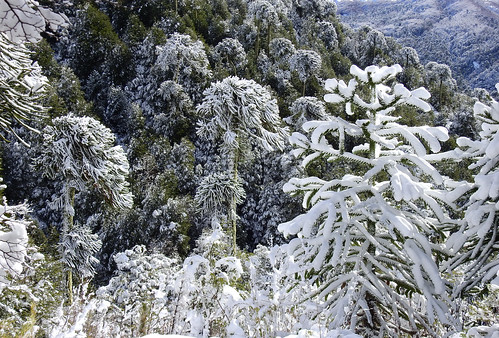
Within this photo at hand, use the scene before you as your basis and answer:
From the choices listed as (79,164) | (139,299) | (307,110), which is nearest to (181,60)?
(307,110)

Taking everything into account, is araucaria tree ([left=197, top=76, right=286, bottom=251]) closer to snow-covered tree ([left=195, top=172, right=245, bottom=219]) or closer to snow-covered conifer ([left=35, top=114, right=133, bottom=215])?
snow-covered tree ([left=195, top=172, right=245, bottom=219])

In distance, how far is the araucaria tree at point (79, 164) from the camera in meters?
9.76

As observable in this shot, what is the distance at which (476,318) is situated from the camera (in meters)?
2.62

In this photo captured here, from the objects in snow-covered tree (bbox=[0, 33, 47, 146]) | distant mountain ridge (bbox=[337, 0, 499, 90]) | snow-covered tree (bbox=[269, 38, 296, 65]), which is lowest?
distant mountain ridge (bbox=[337, 0, 499, 90])

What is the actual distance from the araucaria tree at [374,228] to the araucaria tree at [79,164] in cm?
783

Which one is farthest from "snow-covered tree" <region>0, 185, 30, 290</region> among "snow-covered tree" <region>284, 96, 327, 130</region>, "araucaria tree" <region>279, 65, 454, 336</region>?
"snow-covered tree" <region>284, 96, 327, 130</region>

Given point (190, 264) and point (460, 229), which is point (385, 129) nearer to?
point (460, 229)

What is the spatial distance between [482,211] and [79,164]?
368 inches

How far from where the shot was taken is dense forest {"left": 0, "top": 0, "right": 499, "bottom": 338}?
2754 millimetres

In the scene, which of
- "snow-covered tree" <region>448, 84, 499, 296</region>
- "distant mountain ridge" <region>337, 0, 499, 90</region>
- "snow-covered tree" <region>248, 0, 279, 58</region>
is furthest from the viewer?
"distant mountain ridge" <region>337, 0, 499, 90</region>

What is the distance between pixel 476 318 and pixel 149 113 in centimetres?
2742

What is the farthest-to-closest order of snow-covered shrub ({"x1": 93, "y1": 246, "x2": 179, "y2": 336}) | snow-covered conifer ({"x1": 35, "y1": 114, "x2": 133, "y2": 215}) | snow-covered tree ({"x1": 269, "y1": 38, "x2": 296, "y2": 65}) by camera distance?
1. snow-covered tree ({"x1": 269, "y1": 38, "x2": 296, "y2": 65})
2. snow-covered conifer ({"x1": 35, "y1": 114, "x2": 133, "y2": 215})
3. snow-covered shrub ({"x1": 93, "y1": 246, "x2": 179, "y2": 336})

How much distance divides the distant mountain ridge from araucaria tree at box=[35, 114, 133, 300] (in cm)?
8463

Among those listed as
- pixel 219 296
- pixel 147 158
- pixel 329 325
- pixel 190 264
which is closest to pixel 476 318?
pixel 329 325
